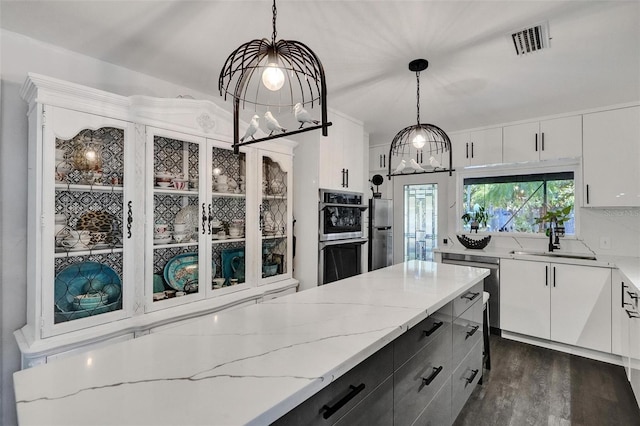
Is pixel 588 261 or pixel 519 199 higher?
pixel 519 199

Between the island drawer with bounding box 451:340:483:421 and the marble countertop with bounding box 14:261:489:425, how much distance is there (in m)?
0.73

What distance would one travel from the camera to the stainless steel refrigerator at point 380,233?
13.0 feet

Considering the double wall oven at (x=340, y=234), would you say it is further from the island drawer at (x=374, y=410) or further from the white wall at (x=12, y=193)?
the white wall at (x=12, y=193)

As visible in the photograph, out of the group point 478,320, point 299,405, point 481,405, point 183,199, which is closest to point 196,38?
point 183,199

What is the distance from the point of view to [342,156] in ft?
10.9

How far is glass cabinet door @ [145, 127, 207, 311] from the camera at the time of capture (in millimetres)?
2084

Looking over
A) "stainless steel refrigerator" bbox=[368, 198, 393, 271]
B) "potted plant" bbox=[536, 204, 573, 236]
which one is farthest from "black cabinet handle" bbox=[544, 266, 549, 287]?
"stainless steel refrigerator" bbox=[368, 198, 393, 271]

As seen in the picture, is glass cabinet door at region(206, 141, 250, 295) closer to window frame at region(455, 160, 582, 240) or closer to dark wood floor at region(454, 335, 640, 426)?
dark wood floor at region(454, 335, 640, 426)

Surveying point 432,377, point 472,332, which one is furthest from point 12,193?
point 472,332

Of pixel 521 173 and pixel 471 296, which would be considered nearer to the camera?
pixel 471 296

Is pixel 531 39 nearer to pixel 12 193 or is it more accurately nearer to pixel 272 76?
pixel 272 76

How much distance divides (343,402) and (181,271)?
Answer: 1739 mm

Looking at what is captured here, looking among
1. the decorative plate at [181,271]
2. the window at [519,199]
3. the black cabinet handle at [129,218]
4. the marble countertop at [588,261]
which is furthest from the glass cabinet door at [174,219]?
the window at [519,199]

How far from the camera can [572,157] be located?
3.19 metres
